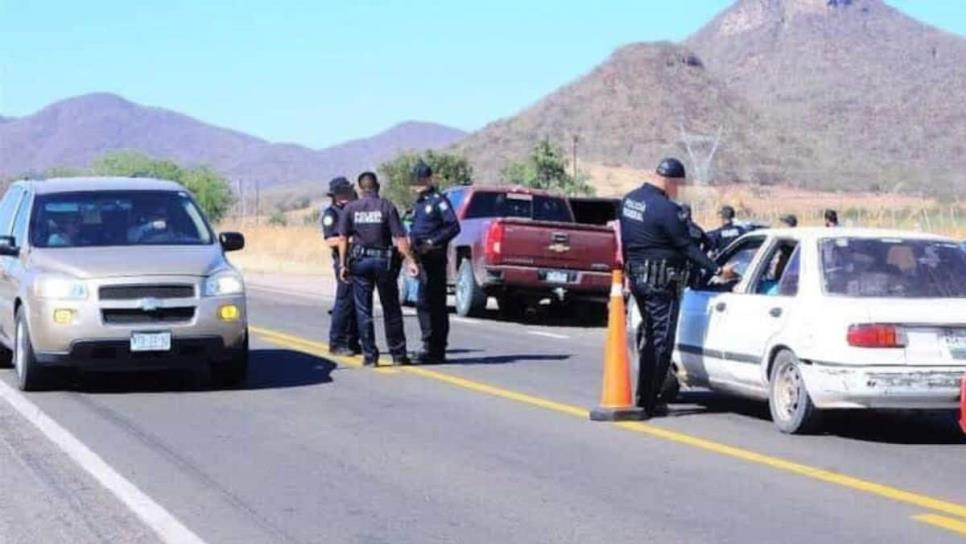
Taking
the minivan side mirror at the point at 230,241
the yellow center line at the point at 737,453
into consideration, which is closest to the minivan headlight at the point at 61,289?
the minivan side mirror at the point at 230,241

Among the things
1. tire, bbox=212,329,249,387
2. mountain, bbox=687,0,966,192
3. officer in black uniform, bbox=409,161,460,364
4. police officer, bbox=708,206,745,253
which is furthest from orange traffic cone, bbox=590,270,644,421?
mountain, bbox=687,0,966,192

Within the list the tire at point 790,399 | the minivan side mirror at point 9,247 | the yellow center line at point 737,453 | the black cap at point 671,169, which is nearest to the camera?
the yellow center line at point 737,453

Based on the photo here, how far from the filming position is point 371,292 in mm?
15641

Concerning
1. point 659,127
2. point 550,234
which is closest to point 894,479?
point 550,234

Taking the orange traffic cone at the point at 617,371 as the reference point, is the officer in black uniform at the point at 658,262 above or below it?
above

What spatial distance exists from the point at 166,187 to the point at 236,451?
494 centimetres

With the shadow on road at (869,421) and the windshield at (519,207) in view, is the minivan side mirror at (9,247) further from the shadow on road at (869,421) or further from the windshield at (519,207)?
the windshield at (519,207)

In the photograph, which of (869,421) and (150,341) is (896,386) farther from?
(150,341)

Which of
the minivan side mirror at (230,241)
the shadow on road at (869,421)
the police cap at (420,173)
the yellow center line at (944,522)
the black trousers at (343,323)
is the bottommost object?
the shadow on road at (869,421)

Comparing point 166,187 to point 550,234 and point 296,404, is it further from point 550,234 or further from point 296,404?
point 550,234

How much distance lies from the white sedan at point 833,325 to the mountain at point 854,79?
8354 cm

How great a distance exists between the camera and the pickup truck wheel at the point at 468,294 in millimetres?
23359

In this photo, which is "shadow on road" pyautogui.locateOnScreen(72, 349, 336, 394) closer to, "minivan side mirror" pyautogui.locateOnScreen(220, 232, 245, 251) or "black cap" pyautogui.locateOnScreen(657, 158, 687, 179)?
"minivan side mirror" pyautogui.locateOnScreen(220, 232, 245, 251)

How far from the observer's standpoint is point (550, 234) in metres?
22.7
